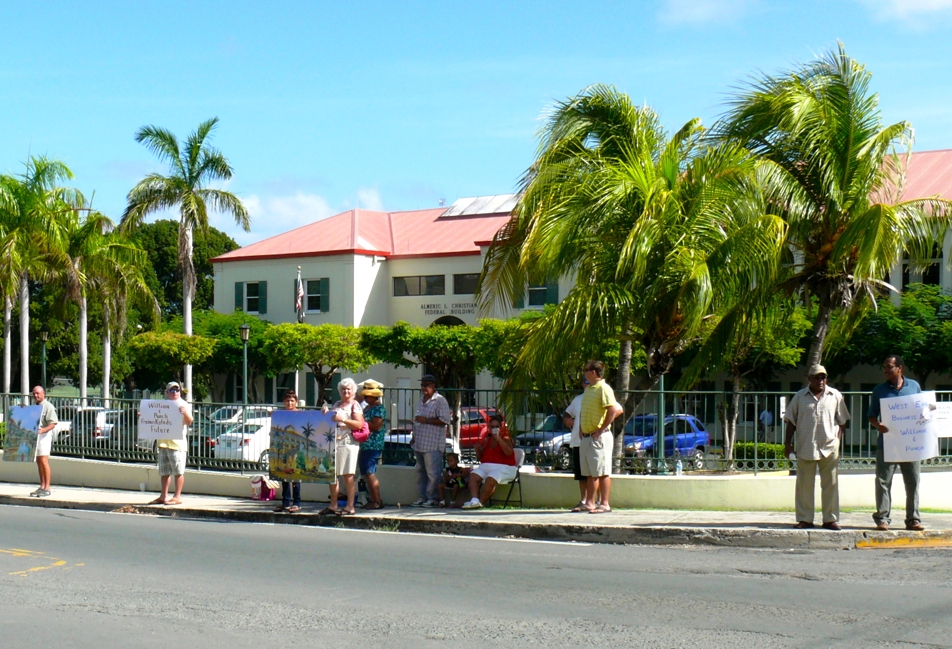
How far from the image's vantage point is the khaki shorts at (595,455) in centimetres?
1288

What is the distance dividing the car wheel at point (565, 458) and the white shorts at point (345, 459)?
A: 2705 mm

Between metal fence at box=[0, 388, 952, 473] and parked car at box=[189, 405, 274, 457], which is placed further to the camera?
parked car at box=[189, 405, 274, 457]

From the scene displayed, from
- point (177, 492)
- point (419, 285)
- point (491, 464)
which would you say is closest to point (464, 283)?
point (419, 285)

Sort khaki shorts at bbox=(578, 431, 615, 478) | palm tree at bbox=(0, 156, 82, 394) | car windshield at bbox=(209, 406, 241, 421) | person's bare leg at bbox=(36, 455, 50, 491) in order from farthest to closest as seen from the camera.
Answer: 1. palm tree at bbox=(0, 156, 82, 394)
2. person's bare leg at bbox=(36, 455, 50, 491)
3. car windshield at bbox=(209, 406, 241, 421)
4. khaki shorts at bbox=(578, 431, 615, 478)

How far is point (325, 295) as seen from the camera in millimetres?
53344

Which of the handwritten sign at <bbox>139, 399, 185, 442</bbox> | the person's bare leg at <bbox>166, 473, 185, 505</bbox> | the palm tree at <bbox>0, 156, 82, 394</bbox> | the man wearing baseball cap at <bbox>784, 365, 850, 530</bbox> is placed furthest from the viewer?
the palm tree at <bbox>0, 156, 82, 394</bbox>

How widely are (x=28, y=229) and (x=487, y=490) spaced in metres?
24.7

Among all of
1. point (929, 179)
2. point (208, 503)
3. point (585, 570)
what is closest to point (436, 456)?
point (208, 503)

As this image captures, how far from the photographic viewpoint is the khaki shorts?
12.9 metres

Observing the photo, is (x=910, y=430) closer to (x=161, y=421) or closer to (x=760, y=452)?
(x=760, y=452)

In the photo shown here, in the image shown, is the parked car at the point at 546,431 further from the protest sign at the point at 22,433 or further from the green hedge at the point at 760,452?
the protest sign at the point at 22,433

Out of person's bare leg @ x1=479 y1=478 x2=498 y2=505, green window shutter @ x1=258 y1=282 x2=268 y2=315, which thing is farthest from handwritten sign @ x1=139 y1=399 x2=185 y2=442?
green window shutter @ x1=258 y1=282 x2=268 y2=315

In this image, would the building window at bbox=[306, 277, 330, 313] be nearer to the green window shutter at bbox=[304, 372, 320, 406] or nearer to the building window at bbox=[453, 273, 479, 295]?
the green window shutter at bbox=[304, 372, 320, 406]

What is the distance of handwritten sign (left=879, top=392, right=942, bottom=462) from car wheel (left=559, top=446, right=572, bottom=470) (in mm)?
4160
